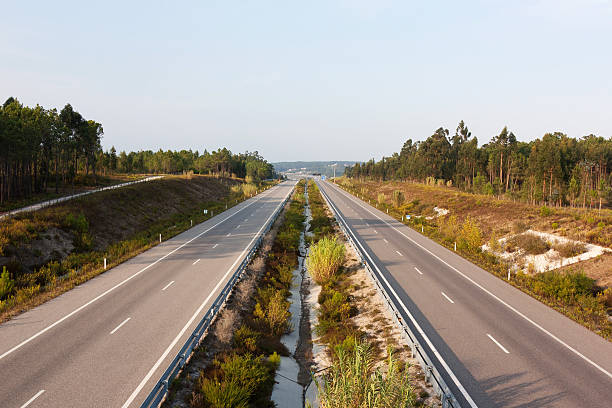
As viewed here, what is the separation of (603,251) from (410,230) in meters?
18.0

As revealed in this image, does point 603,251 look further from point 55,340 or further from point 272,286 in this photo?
point 55,340

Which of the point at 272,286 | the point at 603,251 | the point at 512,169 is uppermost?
the point at 512,169

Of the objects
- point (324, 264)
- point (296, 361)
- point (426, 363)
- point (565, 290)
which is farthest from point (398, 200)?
point (426, 363)

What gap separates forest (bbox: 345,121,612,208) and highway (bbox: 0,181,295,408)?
52167 millimetres

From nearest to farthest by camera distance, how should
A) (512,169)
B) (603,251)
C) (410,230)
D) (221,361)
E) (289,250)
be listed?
(221,361) < (603,251) < (289,250) < (410,230) < (512,169)

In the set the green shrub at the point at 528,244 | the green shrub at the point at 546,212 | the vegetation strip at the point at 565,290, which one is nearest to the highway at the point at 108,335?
the vegetation strip at the point at 565,290

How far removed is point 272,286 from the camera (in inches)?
805

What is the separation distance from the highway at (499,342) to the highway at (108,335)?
29.7ft

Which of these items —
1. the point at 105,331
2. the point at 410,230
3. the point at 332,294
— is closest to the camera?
the point at 105,331

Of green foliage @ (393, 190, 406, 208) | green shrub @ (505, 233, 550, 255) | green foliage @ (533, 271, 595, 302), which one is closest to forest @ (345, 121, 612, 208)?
green foliage @ (393, 190, 406, 208)

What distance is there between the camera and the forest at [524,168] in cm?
5919

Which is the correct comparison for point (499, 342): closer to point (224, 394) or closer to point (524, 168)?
point (224, 394)

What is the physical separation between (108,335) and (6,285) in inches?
341

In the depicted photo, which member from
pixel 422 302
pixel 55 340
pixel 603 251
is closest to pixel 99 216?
pixel 55 340
